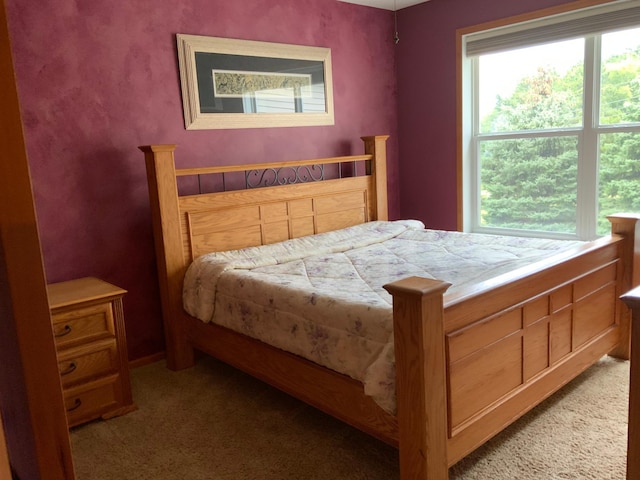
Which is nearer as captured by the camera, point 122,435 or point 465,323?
point 465,323

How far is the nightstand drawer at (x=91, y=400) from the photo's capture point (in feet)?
8.23

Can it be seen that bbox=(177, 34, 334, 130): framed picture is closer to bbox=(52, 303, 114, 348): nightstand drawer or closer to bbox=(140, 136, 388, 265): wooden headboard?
bbox=(140, 136, 388, 265): wooden headboard

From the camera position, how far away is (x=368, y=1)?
13.7 ft

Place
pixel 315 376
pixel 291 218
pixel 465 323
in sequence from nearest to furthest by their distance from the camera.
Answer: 1. pixel 465 323
2. pixel 315 376
3. pixel 291 218

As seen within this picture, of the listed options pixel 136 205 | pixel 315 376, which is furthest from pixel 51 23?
pixel 315 376

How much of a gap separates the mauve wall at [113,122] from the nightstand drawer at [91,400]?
618 mm

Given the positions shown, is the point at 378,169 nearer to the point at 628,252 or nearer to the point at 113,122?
the point at 628,252

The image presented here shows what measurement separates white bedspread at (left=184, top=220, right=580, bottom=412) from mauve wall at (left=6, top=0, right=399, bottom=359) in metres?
0.50

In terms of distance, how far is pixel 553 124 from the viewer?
3.87 meters

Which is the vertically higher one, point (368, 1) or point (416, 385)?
point (368, 1)

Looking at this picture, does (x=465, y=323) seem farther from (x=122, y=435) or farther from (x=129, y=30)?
(x=129, y=30)

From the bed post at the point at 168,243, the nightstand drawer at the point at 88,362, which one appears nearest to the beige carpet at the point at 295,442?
the nightstand drawer at the point at 88,362

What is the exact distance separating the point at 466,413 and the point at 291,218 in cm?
198

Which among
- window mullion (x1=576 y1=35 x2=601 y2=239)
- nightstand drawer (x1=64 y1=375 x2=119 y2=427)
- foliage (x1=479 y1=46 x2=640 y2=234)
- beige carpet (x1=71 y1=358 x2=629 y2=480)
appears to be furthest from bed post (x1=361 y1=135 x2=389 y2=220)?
nightstand drawer (x1=64 y1=375 x2=119 y2=427)
